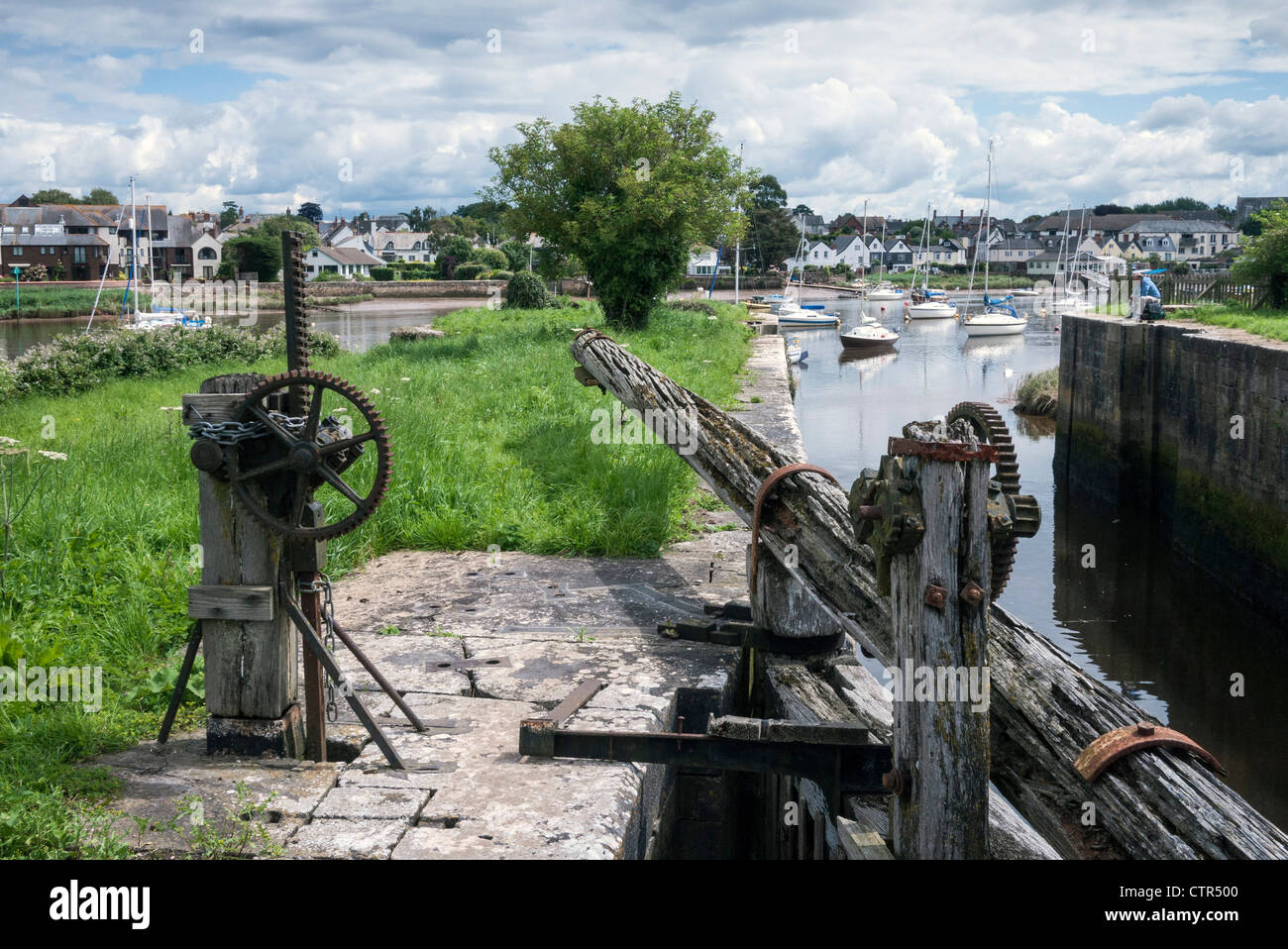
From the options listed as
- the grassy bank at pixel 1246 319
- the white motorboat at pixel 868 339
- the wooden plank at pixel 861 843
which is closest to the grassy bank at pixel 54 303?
the white motorboat at pixel 868 339

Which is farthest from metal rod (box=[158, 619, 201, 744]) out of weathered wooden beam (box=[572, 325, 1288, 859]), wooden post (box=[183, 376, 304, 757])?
weathered wooden beam (box=[572, 325, 1288, 859])

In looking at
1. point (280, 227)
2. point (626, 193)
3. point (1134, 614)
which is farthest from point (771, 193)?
point (1134, 614)

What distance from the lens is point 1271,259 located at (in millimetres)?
20516

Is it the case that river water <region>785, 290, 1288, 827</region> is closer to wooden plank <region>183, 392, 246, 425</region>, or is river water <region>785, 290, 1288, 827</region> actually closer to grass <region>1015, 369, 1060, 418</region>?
grass <region>1015, 369, 1060, 418</region>

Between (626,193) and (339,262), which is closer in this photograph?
(626,193)

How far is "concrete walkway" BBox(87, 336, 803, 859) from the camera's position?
4008mm

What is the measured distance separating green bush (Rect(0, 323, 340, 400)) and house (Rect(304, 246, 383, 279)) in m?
75.9

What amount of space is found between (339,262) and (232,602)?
99462 mm

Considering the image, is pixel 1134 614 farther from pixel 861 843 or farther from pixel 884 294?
pixel 884 294

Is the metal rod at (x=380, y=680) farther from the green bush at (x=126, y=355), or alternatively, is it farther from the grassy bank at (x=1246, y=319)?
the grassy bank at (x=1246, y=319)

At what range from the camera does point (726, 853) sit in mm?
6082

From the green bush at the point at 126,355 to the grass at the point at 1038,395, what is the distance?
1717cm
